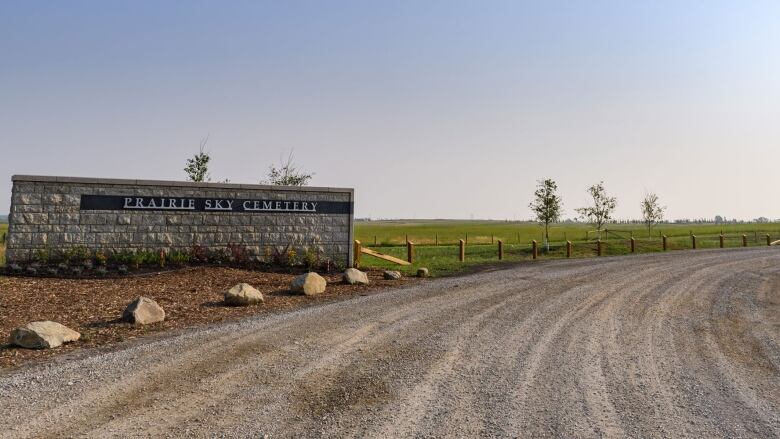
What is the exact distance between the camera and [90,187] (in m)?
14.3

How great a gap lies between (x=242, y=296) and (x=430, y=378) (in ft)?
19.4

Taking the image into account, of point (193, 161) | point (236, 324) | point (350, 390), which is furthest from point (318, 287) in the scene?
point (193, 161)

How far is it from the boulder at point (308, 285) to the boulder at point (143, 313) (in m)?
3.53

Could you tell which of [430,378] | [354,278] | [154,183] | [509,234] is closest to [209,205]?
[154,183]

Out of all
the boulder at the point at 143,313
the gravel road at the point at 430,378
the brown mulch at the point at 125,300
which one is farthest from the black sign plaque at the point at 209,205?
the gravel road at the point at 430,378

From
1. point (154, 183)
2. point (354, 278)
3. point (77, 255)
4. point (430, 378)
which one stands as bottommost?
point (430, 378)

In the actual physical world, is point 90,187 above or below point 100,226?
above

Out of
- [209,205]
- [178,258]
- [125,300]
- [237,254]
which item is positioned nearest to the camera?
[125,300]

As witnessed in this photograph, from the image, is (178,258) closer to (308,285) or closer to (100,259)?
(100,259)

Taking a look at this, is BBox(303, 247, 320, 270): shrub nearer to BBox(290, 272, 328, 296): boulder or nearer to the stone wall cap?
the stone wall cap

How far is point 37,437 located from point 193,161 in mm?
21259

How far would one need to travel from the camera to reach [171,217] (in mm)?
15125

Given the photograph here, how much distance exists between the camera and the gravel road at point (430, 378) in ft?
14.2

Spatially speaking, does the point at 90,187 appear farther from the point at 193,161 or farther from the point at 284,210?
the point at 193,161
